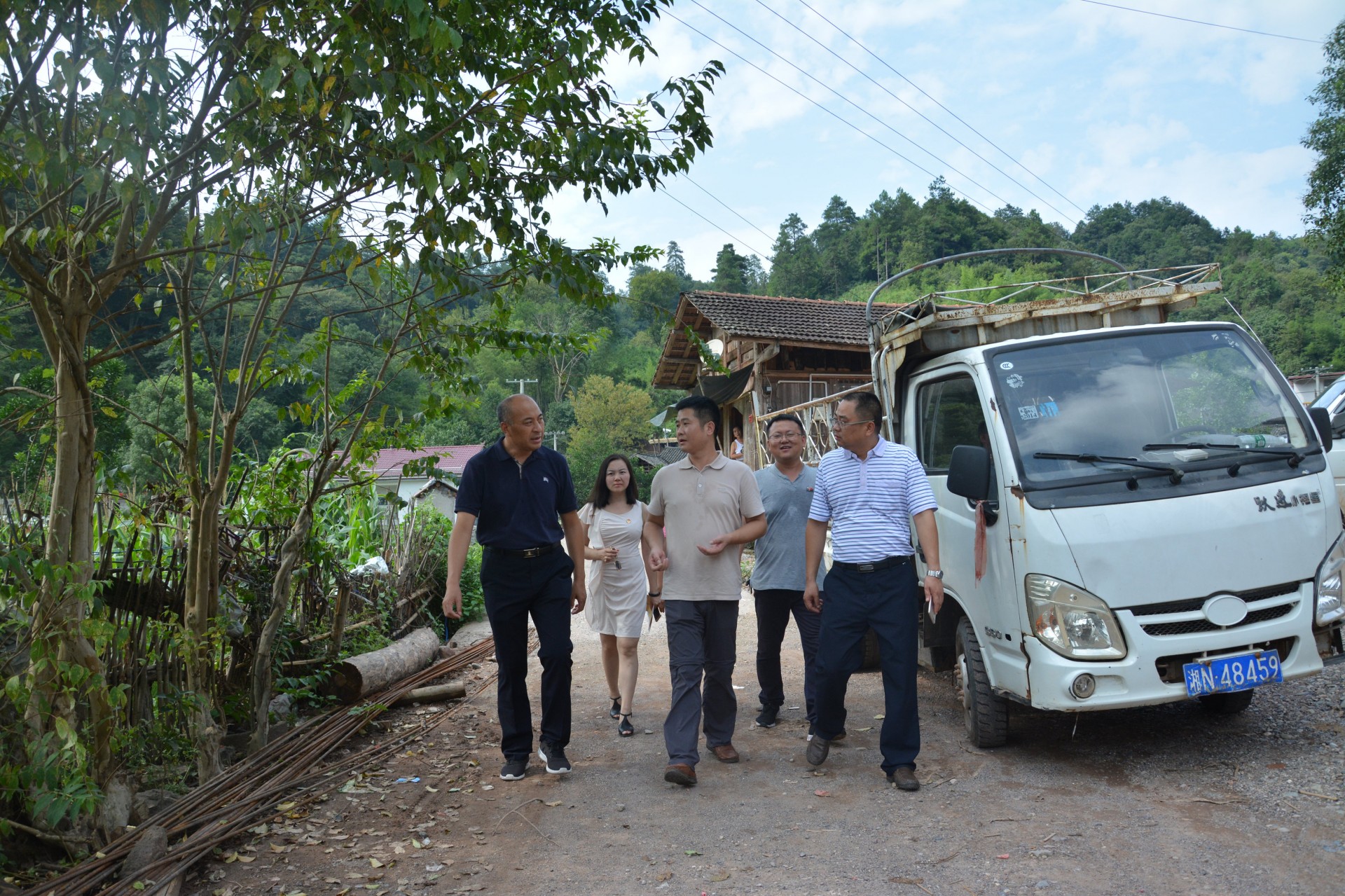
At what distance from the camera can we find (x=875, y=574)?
5129 mm

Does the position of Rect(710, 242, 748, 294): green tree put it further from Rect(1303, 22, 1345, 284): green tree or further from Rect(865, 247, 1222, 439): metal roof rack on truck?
Rect(865, 247, 1222, 439): metal roof rack on truck

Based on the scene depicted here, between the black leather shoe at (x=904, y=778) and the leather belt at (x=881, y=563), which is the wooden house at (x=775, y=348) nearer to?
the leather belt at (x=881, y=563)

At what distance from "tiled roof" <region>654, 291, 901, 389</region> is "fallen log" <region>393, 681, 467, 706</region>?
11.0 meters

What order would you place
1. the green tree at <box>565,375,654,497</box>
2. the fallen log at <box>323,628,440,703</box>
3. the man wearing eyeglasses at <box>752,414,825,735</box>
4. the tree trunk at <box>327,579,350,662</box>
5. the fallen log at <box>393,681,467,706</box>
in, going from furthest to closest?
the green tree at <box>565,375,654,497</box>, the fallen log at <box>393,681,467,706</box>, the tree trunk at <box>327,579,350,662</box>, the fallen log at <box>323,628,440,703</box>, the man wearing eyeglasses at <box>752,414,825,735</box>

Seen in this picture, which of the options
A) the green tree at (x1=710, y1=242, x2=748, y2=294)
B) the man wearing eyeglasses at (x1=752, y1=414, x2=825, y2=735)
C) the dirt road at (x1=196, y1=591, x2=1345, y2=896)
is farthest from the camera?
the green tree at (x1=710, y1=242, x2=748, y2=294)

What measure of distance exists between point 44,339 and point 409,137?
1.85 meters

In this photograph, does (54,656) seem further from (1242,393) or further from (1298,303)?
(1298,303)

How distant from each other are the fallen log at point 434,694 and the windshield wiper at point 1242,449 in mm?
5287

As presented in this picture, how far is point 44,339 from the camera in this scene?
4430 millimetres

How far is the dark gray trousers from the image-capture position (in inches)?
208

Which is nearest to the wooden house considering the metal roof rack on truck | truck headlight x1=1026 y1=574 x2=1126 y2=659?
the metal roof rack on truck

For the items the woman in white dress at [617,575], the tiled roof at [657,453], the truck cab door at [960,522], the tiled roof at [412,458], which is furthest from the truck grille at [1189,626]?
the tiled roof at [657,453]

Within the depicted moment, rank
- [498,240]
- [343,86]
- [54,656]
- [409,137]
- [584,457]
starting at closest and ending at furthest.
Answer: [54,656]
[409,137]
[343,86]
[498,240]
[584,457]

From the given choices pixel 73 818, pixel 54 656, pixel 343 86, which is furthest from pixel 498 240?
pixel 73 818
